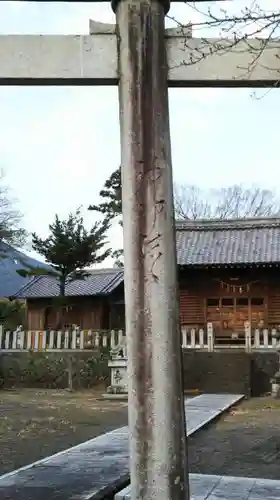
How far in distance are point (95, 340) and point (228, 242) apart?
6.26 metres

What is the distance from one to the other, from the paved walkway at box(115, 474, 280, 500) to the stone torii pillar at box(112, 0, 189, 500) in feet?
4.79

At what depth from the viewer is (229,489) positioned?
16.2 feet

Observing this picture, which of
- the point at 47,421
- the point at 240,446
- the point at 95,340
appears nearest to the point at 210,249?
the point at 95,340

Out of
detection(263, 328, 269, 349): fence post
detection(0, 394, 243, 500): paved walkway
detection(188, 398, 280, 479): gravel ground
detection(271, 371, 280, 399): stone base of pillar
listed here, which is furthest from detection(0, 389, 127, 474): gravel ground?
detection(263, 328, 269, 349): fence post

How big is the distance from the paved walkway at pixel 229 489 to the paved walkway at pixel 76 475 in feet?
1.44

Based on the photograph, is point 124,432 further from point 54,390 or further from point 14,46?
point 54,390

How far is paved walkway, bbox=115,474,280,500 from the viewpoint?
4.64 m

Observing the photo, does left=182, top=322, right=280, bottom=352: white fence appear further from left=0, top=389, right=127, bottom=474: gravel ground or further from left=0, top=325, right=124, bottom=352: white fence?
left=0, top=389, right=127, bottom=474: gravel ground

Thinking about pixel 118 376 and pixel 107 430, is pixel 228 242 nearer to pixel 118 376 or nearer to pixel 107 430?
pixel 118 376

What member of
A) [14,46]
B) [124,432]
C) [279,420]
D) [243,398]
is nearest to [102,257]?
[243,398]

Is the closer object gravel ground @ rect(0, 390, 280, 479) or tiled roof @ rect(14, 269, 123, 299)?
gravel ground @ rect(0, 390, 280, 479)

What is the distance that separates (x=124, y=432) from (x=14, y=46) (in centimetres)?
634

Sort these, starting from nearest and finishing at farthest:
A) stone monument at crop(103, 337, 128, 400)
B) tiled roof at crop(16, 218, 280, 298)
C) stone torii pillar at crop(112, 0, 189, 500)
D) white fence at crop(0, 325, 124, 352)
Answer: stone torii pillar at crop(112, 0, 189, 500) < stone monument at crop(103, 337, 128, 400) < white fence at crop(0, 325, 124, 352) < tiled roof at crop(16, 218, 280, 298)

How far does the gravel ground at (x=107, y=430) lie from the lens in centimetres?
696
